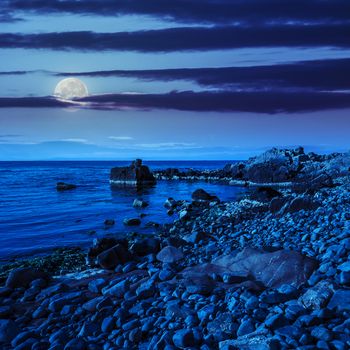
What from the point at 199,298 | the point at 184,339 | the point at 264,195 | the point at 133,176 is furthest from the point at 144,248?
the point at 133,176

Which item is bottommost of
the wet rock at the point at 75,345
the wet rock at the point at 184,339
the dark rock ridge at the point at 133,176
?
the dark rock ridge at the point at 133,176

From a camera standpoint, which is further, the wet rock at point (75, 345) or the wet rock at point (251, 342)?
the wet rock at point (75, 345)

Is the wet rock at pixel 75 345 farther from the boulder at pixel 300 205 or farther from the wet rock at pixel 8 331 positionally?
the boulder at pixel 300 205

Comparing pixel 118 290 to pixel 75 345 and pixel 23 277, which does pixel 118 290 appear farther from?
pixel 23 277

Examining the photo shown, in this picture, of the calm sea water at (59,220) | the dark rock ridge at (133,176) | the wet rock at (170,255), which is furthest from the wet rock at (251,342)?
the dark rock ridge at (133,176)

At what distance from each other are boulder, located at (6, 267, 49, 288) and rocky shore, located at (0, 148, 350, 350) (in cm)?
3

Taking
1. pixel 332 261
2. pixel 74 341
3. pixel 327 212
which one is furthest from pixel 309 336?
pixel 327 212

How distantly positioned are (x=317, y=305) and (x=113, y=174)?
152 feet

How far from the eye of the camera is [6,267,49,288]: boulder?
10312 mm

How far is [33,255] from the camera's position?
49.3 feet

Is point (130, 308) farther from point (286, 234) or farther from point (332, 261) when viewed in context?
point (286, 234)

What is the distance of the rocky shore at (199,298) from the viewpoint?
539 cm

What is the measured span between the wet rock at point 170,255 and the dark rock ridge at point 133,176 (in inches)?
1460

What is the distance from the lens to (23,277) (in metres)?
10.5
